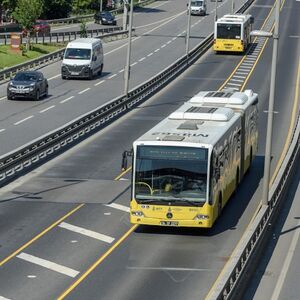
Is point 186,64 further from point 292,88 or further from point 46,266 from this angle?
point 46,266

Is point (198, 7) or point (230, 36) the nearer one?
point (230, 36)

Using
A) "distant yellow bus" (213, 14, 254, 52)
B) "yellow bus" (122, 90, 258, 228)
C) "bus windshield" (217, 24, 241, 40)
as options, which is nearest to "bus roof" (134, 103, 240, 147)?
Answer: "yellow bus" (122, 90, 258, 228)

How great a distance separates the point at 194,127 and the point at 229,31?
187 ft

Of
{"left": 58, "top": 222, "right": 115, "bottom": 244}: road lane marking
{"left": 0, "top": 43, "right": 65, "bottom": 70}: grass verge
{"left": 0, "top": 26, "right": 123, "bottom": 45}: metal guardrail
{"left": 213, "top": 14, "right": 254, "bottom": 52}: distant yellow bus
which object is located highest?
{"left": 58, "top": 222, "right": 115, "bottom": 244}: road lane marking

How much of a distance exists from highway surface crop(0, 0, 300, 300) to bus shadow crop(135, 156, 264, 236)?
32mm

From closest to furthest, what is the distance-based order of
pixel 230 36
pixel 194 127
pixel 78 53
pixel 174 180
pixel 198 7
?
pixel 174 180 < pixel 194 127 < pixel 78 53 < pixel 230 36 < pixel 198 7

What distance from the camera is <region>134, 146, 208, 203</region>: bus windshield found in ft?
101

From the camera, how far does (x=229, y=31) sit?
89.2 metres

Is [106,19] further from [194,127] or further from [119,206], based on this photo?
[194,127]

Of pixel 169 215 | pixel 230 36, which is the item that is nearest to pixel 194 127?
pixel 169 215

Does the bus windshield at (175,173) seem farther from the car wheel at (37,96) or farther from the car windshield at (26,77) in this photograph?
the car windshield at (26,77)

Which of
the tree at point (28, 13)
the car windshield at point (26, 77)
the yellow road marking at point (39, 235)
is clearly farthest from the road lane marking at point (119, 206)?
the tree at point (28, 13)

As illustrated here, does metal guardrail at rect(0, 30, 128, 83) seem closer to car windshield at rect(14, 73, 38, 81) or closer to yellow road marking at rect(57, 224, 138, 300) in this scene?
car windshield at rect(14, 73, 38, 81)

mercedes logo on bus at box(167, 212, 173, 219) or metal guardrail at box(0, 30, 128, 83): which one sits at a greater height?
mercedes logo on bus at box(167, 212, 173, 219)
